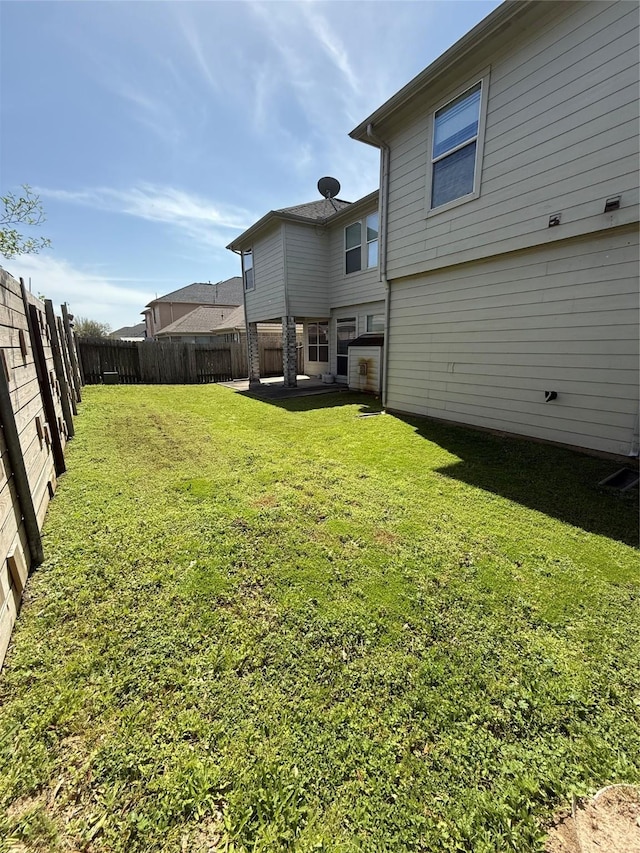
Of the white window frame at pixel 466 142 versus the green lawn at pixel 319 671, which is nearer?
the green lawn at pixel 319 671

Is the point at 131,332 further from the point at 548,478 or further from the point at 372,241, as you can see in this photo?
the point at 548,478

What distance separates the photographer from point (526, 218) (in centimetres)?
482

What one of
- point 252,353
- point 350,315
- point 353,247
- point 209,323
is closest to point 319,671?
point 350,315

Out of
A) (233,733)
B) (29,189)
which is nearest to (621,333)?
(233,733)

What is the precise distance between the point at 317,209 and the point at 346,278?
127 inches

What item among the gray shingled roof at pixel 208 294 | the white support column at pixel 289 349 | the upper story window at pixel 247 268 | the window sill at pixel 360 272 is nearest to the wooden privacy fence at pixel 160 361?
the upper story window at pixel 247 268

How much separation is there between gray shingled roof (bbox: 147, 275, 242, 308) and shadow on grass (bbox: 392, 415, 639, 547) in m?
28.9

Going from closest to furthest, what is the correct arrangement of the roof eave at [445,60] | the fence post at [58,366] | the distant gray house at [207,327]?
1. the roof eave at [445,60]
2. the fence post at [58,366]
3. the distant gray house at [207,327]

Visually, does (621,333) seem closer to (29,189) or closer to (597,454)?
(597,454)

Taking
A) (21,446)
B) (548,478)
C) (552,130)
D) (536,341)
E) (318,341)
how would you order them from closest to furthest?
(21,446) < (548,478) < (552,130) < (536,341) < (318,341)

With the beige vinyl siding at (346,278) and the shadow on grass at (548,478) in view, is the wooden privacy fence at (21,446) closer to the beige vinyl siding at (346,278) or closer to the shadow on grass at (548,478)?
the shadow on grass at (548,478)

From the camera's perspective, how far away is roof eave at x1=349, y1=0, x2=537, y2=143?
14.4ft

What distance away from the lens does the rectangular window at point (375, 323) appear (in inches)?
415

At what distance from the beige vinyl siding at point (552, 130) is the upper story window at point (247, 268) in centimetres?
885
